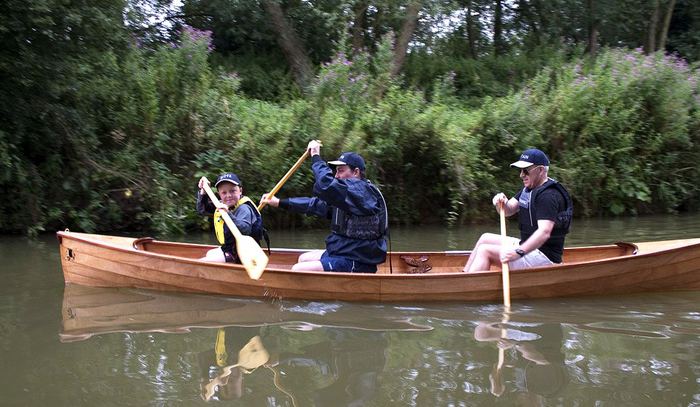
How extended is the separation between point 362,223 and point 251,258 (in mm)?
973

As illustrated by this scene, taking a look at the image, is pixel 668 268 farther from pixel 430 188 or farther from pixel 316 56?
pixel 316 56

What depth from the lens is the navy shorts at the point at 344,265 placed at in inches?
225

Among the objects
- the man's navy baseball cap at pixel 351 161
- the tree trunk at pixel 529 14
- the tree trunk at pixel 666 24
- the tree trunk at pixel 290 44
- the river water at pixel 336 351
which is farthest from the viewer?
the tree trunk at pixel 529 14

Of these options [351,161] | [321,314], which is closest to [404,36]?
[351,161]

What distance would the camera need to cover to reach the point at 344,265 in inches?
225

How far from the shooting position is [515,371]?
13.2ft

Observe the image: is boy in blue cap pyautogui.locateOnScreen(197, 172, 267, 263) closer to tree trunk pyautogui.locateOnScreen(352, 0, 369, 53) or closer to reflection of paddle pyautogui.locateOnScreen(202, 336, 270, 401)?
reflection of paddle pyautogui.locateOnScreen(202, 336, 270, 401)

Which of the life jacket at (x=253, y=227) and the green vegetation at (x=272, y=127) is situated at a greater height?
the green vegetation at (x=272, y=127)

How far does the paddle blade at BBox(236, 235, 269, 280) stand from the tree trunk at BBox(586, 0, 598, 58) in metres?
16.3

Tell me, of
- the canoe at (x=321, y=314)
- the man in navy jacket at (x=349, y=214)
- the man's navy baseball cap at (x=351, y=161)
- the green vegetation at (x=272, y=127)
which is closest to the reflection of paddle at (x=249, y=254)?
the canoe at (x=321, y=314)

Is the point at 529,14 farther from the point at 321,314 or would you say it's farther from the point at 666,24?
the point at 321,314

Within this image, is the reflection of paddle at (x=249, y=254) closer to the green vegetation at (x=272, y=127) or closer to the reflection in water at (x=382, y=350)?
the reflection in water at (x=382, y=350)

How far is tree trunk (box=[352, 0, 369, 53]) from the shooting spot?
15.3 m

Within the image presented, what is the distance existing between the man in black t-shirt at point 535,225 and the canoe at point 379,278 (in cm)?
16
